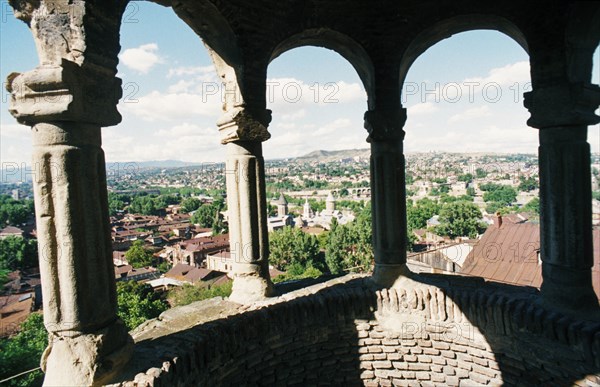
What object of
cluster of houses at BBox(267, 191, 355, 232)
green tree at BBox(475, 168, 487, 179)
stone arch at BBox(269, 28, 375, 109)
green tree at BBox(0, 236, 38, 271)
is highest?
stone arch at BBox(269, 28, 375, 109)

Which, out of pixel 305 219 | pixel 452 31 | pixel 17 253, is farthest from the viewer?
pixel 305 219

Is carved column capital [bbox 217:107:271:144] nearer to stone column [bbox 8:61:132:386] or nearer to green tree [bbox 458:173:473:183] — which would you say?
stone column [bbox 8:61:132:386]

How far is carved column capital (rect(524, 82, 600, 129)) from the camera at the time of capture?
539cm

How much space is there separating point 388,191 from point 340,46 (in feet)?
9.57

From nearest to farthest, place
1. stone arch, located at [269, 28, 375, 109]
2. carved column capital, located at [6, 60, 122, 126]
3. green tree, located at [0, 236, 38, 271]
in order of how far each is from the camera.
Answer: carved column capital, located at [6, 60, 122, 126], stone arch, located at [269, 28, 375, 109], green tree, located at [0, 236, 38, 271]

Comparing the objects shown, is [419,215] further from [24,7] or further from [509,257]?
[24,7]

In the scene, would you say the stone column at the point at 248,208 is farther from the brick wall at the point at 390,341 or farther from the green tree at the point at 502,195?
the green tree at the point at 502,195

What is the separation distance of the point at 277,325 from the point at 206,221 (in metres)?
83.3

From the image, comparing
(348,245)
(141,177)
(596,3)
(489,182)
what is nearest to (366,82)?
(596,3)

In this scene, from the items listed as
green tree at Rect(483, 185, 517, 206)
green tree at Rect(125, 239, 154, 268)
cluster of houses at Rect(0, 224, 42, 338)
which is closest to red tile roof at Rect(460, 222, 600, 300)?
cluster of houses at Rect(0, 224, 42, 338)

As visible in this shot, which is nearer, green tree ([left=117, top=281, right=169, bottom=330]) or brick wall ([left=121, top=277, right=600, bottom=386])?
brick wall ([left=121, top=277, right=600, bottom=386])

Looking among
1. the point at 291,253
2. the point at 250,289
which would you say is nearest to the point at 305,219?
the point at 291,253

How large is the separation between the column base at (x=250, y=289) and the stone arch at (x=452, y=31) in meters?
4.47

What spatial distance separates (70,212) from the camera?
12.3 feet
